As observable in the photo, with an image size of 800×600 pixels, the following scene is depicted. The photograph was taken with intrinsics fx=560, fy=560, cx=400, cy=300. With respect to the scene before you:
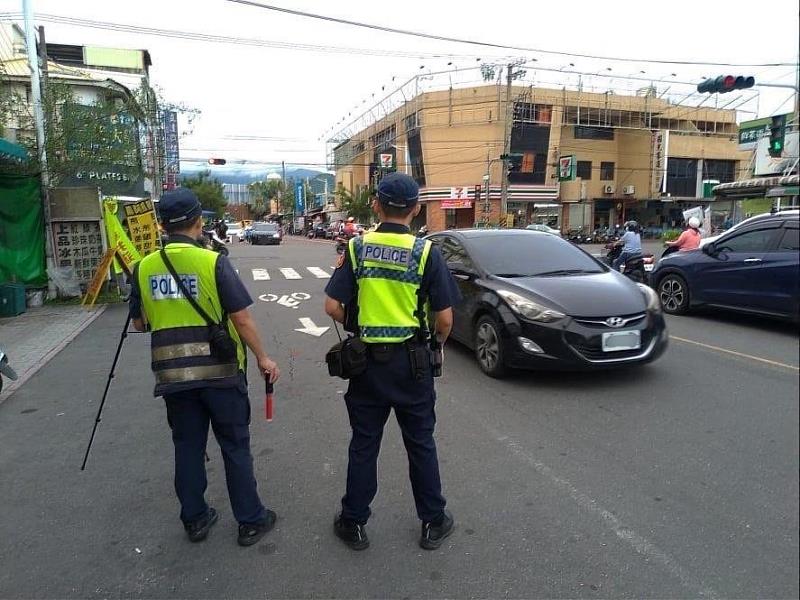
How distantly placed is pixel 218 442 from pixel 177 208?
1228mm

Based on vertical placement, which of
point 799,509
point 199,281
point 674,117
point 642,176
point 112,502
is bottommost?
point 112,502

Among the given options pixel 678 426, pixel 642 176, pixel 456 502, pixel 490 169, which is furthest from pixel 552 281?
pixel 642 176

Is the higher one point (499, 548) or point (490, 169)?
point (490, 169)

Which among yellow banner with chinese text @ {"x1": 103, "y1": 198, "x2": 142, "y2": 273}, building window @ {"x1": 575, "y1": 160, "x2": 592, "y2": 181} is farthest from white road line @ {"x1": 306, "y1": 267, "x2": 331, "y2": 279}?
building window @ {"x1": 575, "y1": 160, "x2": 592, "y2": 181}

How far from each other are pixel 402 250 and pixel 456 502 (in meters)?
1.58

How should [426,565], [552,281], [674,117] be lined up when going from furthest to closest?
[674,117] → [552,281] → [426,565]

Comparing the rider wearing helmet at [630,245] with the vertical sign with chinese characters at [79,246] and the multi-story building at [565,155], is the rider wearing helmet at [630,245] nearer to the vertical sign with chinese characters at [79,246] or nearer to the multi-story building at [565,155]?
the vertical sign with chinese characters at [79,246]

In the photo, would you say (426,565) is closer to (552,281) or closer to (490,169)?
(552,281)

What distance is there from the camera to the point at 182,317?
9.30 ft

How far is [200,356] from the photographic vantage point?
2834 millimetres

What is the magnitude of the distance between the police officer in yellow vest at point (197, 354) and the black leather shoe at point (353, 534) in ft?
1.43

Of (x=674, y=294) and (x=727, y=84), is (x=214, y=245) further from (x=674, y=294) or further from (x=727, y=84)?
(x=727, y=84)

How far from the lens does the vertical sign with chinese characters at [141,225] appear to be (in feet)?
36.1

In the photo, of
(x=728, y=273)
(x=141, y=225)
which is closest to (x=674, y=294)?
(x=728, y=273)
